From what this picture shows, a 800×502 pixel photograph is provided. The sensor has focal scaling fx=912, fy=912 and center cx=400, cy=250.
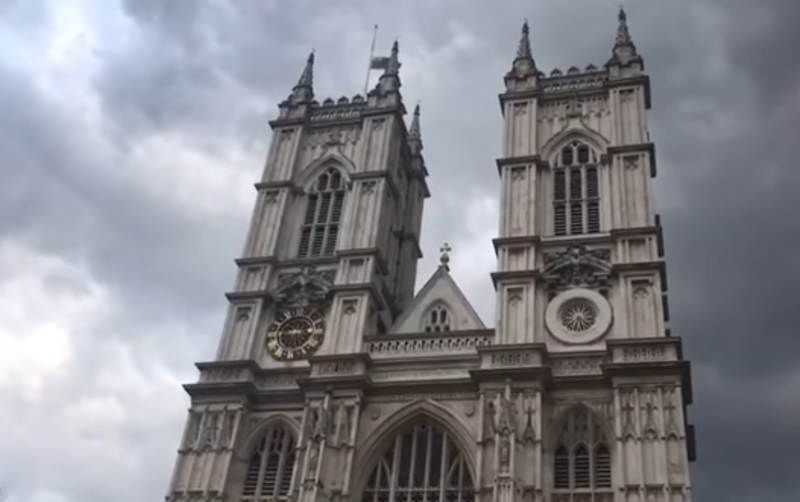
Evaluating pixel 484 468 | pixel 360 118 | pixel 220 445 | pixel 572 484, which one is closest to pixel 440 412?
pixel 484 468

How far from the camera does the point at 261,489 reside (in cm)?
3188

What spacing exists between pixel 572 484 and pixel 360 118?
20.0m

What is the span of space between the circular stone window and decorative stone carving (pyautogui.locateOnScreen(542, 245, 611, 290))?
1.54 feet

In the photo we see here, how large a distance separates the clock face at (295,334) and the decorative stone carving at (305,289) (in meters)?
0.39

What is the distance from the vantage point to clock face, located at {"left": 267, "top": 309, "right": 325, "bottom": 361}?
1378 inches

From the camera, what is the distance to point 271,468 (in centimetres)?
3244

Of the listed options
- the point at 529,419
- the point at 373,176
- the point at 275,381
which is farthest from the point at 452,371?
the point at 373,176

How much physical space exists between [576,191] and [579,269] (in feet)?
14.1

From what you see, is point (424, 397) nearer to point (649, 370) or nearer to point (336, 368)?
point (336, 368)

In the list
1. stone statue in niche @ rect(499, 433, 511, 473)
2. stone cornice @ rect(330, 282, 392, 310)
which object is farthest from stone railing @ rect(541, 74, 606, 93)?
stone statue in niche @ rect(499, 433, 511, 473)

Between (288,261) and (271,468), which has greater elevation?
(288,261)

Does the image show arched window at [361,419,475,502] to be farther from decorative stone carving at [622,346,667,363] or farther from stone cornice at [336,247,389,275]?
stone cornice at [336,247,389,275]

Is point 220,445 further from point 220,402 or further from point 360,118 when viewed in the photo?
point 360,118

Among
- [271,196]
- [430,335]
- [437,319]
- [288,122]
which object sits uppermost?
[288,122]
